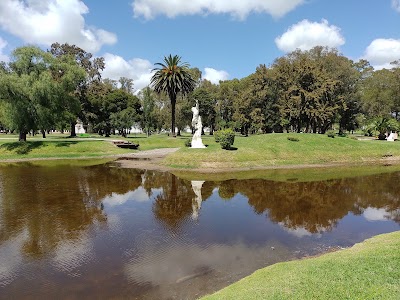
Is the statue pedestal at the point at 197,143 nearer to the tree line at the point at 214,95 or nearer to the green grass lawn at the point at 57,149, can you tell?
the green grass lawn at the point at 57,149

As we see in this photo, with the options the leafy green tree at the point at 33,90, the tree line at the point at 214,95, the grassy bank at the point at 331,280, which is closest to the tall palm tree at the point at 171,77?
the tree line at the point at 214,95

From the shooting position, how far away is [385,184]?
26.1 metres

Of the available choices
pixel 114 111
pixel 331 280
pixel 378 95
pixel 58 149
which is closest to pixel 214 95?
pixel 114 111

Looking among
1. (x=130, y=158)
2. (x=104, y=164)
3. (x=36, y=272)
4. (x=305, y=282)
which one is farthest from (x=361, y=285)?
(x=130, y=158)

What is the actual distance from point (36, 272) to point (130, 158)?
30.7 m

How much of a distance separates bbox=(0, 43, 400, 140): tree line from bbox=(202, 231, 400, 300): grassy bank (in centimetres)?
4503

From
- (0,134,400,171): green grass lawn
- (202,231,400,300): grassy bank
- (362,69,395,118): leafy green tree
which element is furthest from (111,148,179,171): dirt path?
(362,69,395,118): leafy green tree

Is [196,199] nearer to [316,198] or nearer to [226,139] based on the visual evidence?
[316,198]

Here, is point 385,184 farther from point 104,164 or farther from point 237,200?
point 104,164

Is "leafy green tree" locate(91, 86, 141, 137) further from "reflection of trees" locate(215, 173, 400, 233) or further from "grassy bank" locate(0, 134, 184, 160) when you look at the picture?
"reflection of trees" locate(215, 173, 400, 233)

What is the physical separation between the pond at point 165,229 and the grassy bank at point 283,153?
724 centimetres

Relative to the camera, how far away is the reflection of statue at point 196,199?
57.1ft

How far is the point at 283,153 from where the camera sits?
127 ft

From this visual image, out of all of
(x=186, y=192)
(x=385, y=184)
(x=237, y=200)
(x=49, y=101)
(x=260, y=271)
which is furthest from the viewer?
(x=49, y=101)
